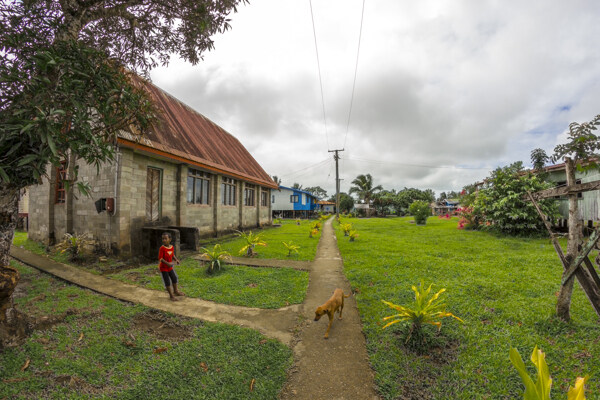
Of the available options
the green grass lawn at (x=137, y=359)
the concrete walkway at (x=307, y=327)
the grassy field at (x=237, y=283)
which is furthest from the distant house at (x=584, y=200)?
the green grass lawn at (x=137, y=359)

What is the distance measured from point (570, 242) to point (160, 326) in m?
6.69

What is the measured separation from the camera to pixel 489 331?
3.86 m

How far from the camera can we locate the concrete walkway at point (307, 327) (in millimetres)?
2918

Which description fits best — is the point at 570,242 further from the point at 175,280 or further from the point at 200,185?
the point at 200,185

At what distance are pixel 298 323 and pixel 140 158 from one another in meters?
8.21

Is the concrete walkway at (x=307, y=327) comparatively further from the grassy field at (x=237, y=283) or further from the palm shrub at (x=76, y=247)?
the palm shrub at (x=76, y=247)

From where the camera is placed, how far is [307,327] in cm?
423

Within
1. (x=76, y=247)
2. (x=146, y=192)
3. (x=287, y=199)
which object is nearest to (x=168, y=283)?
(x=76, y=247)

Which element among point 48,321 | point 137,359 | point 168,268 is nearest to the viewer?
point 137,359

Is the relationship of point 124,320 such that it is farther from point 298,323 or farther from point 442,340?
point 442,340

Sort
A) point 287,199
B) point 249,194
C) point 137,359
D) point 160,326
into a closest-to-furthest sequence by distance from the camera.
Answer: point 137,359, point 160,326, point 249,194, point 287,199

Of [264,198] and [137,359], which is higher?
[264,198]

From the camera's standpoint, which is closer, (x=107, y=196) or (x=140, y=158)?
(x=107, y=196)

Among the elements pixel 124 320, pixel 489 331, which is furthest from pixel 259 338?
pixel 489 331
